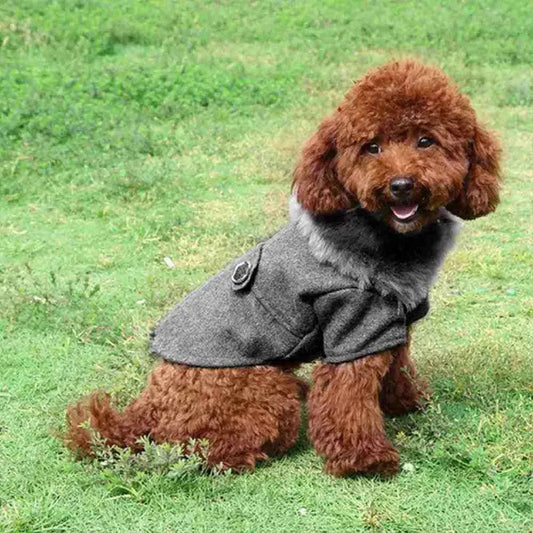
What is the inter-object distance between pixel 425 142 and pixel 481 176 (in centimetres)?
25

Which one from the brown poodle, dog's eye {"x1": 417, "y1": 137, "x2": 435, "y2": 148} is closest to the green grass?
the brown poodle

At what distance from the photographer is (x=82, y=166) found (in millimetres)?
6914

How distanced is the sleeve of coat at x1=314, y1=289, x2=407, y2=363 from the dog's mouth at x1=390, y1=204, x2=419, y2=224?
308 mm

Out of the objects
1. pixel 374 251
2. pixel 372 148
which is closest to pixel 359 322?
pixel 374 251

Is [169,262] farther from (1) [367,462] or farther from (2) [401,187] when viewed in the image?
(2) [401,187]

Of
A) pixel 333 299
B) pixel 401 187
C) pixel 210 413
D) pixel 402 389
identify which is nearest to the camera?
pixel 401 187

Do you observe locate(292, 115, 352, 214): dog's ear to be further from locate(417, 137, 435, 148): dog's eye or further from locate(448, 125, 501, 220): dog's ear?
locate(448, 125, 501, 220): dog's ear

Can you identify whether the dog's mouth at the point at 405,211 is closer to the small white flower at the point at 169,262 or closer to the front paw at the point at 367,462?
the front paw at the point at 367,462

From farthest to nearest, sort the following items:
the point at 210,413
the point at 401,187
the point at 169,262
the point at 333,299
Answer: the point at 169,262 < the point at 210,413 < the point at 333,299 < the point at 401,187

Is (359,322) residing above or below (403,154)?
below

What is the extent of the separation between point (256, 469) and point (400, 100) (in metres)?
1.45

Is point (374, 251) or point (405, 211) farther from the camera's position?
point (374, 251)

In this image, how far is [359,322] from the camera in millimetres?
3168

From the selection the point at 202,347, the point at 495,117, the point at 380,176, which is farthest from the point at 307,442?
the point at 495,117
